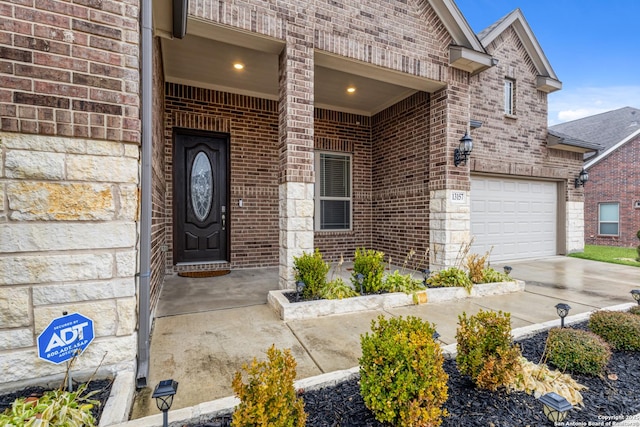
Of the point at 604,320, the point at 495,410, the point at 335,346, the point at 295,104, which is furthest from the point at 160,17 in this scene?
the point at 604,320

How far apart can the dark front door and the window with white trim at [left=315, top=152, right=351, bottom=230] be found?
1972mm

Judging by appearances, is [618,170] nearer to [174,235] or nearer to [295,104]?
[295,104]

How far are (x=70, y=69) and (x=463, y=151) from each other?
5.06 metres

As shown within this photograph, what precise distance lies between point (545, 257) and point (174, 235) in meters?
8.69

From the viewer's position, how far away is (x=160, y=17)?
10.8 feet

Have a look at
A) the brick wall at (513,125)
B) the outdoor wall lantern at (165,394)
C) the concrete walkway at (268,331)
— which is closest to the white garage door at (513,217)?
the brick wall at (513,125)

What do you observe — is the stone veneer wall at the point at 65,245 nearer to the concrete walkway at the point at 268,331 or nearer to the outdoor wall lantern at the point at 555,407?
the concrete walkway at the point at 268,331

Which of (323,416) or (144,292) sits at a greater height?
(144,292)

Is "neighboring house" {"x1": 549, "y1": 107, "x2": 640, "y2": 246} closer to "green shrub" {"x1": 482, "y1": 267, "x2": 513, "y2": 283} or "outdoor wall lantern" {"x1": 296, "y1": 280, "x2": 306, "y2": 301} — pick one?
"green shrub" {"x1": 482, "y1": 267, "x2": 513, "y2": 283}

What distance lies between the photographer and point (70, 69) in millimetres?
1876

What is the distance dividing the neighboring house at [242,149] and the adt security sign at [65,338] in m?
0.13

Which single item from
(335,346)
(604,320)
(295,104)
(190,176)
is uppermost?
(295,104)

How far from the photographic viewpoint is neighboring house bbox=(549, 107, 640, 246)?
1120cm

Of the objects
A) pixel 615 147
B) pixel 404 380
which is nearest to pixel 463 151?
pixel 404 380
